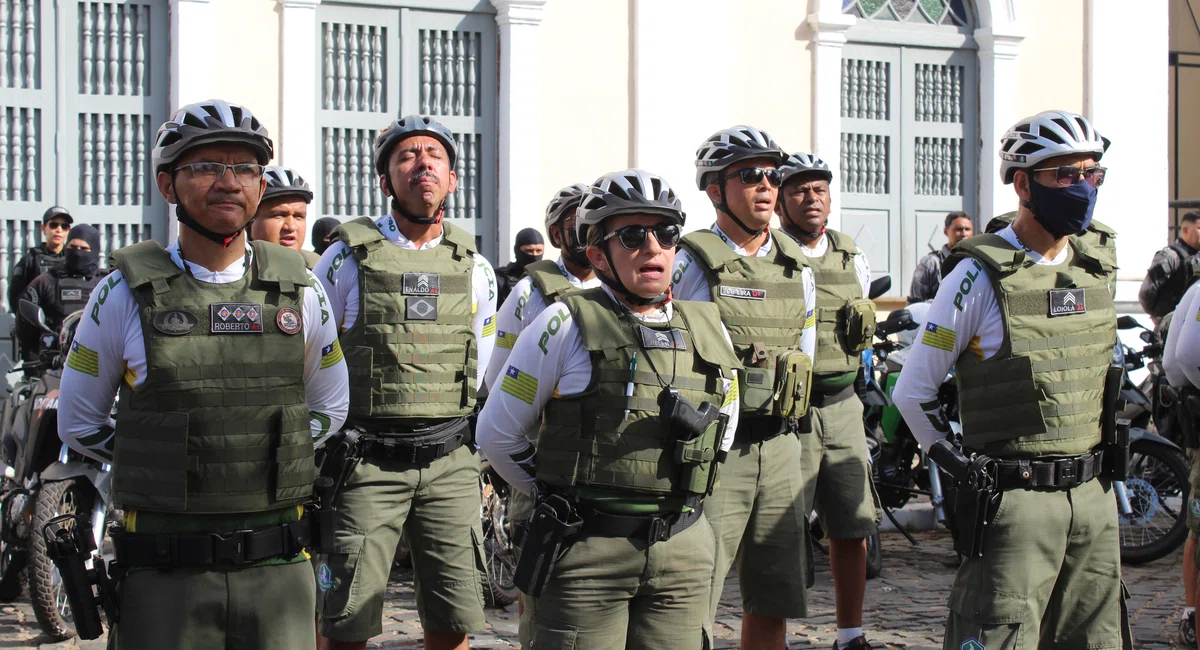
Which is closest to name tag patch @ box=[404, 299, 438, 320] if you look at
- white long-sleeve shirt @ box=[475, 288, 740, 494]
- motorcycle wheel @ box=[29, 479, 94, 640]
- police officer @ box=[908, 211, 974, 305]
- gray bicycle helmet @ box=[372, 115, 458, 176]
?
gray bicycle helmet @ box=[372, 115, 458, 176]

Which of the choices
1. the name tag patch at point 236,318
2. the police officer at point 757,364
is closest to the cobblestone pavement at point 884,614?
the police officer at point 757,364

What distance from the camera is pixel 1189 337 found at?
6.29 metres

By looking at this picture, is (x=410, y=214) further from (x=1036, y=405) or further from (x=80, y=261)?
(x=80, y=261)

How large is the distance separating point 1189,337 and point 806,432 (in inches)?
69.5

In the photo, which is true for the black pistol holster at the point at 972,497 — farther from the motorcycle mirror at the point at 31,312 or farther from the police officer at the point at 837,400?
the motorcycle mirror at the point at 31,312

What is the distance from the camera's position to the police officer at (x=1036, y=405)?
4816mm

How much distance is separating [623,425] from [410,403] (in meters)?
1.65

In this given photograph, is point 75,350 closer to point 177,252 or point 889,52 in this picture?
point 177,252

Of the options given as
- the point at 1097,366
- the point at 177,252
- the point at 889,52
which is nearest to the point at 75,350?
the point at 177,252

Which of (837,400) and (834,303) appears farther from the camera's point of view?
(834,303)

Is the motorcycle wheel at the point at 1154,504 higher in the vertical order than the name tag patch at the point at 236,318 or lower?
lower

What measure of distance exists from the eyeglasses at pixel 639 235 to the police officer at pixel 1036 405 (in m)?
1.16

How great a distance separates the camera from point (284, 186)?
6.66m

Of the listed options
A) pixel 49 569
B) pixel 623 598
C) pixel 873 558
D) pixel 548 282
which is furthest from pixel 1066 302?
pixel 49 569
